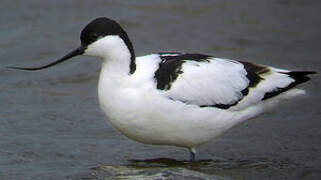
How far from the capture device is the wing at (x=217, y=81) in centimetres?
766

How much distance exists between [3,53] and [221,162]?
4.60 meters

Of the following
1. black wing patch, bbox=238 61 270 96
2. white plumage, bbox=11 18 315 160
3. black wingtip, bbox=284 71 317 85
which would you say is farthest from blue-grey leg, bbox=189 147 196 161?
black wingtip, bbox=284 71 317 85

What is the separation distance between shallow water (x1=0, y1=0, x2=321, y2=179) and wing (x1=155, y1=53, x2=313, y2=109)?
612mm

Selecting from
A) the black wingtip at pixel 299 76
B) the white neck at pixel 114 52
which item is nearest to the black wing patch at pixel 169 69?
the white neck at pixel 114 52

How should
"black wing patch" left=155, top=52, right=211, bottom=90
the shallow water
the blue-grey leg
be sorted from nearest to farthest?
1. "black wing patch" left=155, top=52, right=211, bottom=90
2. the shallow water
3. the blue-grey leg

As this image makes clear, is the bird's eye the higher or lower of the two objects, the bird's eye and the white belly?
the higher

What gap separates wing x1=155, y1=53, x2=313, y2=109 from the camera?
25.1ft

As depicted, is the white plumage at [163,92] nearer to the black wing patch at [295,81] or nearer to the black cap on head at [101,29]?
the black cap on head at [101,29]

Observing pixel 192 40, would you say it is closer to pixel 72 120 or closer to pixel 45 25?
pixel 45 25

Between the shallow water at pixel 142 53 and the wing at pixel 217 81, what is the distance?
0.61 meters

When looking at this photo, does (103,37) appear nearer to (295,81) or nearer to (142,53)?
(295,81)

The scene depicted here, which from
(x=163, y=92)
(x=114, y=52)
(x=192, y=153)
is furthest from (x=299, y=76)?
(x=114, y=52)

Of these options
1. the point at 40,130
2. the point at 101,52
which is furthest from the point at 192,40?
the point at 101,52

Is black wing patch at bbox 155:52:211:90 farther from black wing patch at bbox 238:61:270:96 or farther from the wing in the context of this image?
black wing patch at bbox 238:61:270:96
